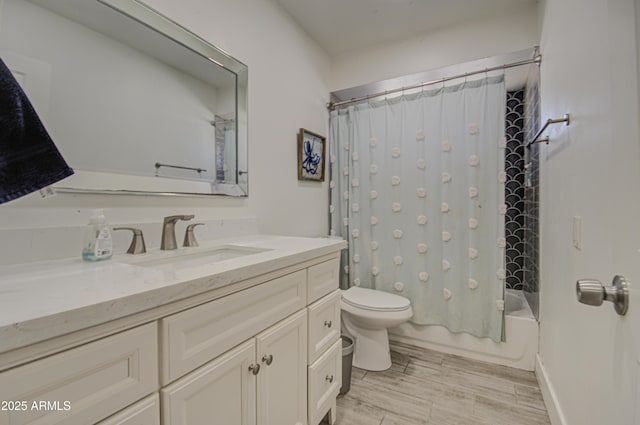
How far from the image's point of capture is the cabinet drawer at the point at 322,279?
1176 millimetres

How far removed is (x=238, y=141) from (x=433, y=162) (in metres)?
1.38

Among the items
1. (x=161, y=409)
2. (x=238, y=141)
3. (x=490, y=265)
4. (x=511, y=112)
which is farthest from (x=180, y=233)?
(x=511, y=112)

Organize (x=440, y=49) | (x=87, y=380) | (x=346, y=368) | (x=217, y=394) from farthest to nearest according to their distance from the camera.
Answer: (x=440, y=49)
(x=346, y=368)
(x=217, y=394)
(x=87, y=380)

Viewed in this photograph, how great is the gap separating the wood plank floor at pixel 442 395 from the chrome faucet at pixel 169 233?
3.92ft

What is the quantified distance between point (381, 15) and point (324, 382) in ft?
7.67

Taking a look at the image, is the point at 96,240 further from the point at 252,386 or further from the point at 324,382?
the point at 324,382

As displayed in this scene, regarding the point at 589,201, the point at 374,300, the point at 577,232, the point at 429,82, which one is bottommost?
the point at 374,300

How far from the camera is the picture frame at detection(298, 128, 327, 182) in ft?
6.91

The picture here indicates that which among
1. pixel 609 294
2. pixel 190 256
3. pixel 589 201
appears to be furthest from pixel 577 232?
pixel 190 256

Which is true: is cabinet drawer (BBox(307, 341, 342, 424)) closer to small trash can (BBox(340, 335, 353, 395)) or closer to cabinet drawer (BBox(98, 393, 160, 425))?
small trash can (BBox(340, 335, 353, 395))

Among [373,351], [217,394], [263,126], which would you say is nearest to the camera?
[217,394]

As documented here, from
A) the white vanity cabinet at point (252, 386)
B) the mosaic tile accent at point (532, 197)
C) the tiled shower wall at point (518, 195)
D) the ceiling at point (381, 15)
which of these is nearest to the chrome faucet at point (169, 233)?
the white vanity cabinet at point (252, 386)

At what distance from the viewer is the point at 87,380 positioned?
518 mm

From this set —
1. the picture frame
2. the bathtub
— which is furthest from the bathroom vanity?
the bathtub
